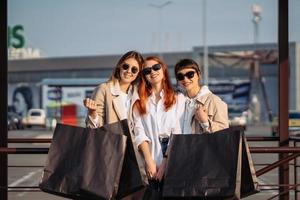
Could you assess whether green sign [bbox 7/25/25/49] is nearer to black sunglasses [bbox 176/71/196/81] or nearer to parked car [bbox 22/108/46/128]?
parked car [bbox 22/108/46/128]

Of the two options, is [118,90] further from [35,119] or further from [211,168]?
[35,119]

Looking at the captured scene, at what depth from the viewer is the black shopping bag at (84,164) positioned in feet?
15.7

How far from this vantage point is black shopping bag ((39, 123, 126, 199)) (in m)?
4.77

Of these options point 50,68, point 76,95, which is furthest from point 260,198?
point 50,68

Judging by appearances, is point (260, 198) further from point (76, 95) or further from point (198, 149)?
point (76, 95)

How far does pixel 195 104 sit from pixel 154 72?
400 mm

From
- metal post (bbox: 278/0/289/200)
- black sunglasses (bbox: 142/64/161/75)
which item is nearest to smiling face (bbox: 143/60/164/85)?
black sunglasses (bbox: 142/64/161/75)

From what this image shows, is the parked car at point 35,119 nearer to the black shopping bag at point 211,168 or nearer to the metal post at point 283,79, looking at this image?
the metal post at point 283,79

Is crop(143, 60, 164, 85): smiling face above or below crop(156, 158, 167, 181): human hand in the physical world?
above

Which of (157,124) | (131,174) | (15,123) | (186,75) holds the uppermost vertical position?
(186,75)

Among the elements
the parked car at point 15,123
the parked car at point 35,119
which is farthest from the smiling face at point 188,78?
the parked car at point 35,119

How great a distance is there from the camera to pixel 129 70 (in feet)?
17.4
